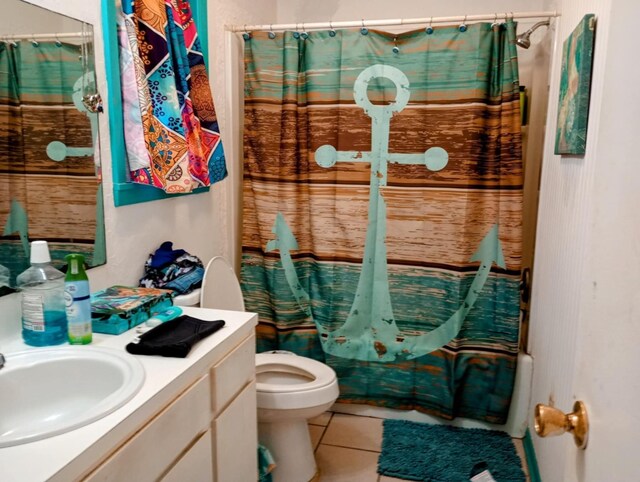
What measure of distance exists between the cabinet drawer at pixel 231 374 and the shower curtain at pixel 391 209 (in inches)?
37.1

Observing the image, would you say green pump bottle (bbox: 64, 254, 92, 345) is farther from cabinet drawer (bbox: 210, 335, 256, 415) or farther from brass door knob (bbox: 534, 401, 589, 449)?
brass door knob (bbox: 534, 401, 589, 449)

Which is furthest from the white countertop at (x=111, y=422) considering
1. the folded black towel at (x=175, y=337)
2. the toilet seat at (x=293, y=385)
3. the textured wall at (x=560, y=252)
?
the textured wall at (x=560, y=252)

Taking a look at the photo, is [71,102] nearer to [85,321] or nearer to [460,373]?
[85,321]

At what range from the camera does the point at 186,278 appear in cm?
176

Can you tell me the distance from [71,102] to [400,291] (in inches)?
62.1

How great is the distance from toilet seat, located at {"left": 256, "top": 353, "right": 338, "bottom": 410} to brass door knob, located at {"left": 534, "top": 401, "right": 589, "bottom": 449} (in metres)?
1.22

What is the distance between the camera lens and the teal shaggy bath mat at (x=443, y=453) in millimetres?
2031

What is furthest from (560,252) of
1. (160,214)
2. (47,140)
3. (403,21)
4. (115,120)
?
(47,140)

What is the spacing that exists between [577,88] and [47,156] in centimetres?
155

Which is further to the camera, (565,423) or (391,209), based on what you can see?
(391,209)

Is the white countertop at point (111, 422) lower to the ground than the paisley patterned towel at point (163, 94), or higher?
lower

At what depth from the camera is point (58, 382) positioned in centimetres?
114

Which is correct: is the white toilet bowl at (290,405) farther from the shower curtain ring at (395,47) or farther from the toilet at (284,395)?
the shower curtain ring at (395,47)

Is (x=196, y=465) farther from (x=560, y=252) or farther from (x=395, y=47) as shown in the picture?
(x=395, y=47)
